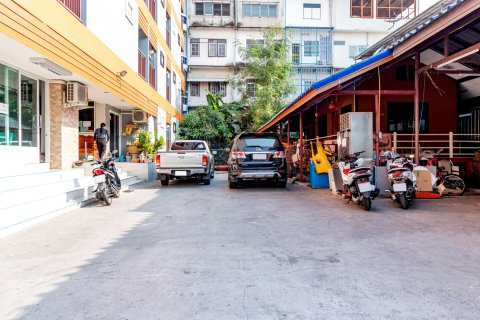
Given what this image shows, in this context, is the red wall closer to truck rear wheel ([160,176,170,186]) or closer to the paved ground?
truck rear wheel ([160,176,170,186])

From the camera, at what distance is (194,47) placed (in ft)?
103

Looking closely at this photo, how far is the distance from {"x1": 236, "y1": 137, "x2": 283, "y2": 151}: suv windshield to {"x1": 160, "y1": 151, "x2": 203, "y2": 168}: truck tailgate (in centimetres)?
199

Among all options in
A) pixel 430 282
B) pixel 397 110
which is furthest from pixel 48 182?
pixel 397 110

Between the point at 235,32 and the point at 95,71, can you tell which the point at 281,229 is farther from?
the point at 235,32

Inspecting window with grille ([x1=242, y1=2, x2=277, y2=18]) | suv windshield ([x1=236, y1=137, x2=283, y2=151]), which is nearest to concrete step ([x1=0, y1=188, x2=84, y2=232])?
suv windshield ([x1=236, y1=137, x2=283, y2=151])

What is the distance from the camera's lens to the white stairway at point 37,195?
596 centimetres

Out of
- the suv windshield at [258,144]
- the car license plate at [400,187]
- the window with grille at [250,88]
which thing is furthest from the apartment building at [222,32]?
the car license plate at [400,187]

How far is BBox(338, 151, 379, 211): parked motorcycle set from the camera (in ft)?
24.3

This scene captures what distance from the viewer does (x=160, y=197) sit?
10.0m

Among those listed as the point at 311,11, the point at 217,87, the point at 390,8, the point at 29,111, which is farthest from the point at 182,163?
the point at 390,8

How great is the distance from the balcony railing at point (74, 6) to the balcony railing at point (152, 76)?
8207 millimetres

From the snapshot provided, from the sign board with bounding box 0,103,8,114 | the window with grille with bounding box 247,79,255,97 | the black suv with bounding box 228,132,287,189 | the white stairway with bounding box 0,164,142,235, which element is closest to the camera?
the white stairway with bounding box 0,164,142,235

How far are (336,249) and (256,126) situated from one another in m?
23.0

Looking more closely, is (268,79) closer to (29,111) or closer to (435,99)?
(435,99)
